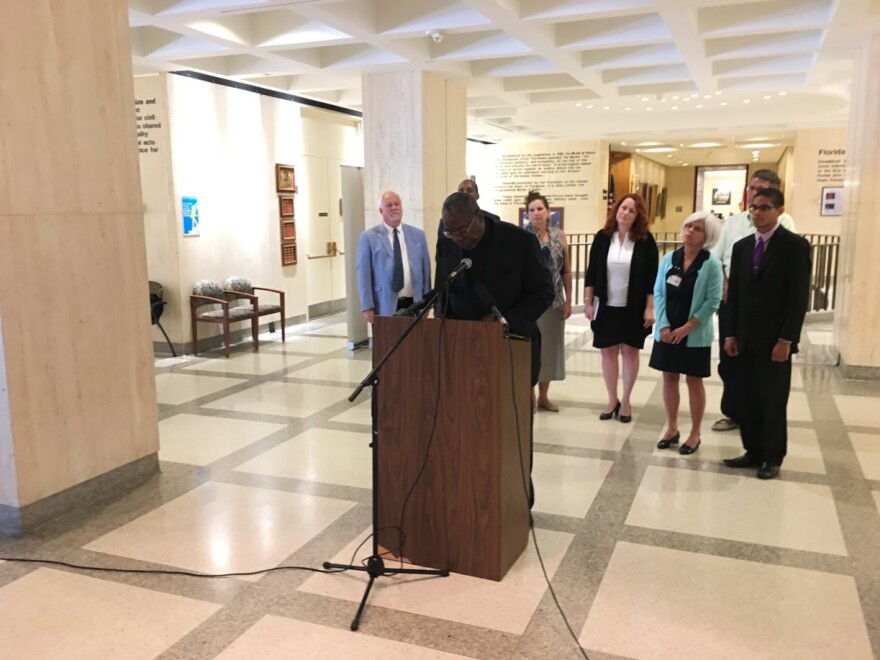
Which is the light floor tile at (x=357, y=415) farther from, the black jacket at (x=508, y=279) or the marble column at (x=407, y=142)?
the marble column at (x=407, y=142)

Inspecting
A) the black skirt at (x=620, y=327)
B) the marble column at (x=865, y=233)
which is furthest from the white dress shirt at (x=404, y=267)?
the marble column at (x=865, y=233)

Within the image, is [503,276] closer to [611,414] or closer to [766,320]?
[766,320]

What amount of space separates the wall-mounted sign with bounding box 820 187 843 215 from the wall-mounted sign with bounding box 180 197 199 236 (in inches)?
497

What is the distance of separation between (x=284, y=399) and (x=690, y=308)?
11.0 feet

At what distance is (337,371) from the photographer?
716cm

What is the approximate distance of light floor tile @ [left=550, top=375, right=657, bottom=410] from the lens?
19.4 feet

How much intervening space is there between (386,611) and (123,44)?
3239 mm

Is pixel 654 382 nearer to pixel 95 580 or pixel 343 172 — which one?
pixel 343 172

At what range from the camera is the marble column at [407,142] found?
26.6ft

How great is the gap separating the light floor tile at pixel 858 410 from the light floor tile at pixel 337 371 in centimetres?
396

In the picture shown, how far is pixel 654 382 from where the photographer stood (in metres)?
6.51

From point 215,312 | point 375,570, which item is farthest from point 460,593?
point 215,312

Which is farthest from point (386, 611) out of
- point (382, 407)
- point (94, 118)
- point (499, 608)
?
point (94, 118)

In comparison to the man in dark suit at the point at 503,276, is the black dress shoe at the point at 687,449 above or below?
below
